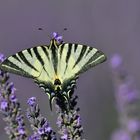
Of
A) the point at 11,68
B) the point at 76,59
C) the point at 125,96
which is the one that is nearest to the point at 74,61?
the point at 76,59

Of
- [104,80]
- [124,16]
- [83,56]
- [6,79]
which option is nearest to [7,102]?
[6,79]

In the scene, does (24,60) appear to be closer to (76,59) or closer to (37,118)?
(76,59)

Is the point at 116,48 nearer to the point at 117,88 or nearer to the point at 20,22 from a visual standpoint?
the point at 20,22

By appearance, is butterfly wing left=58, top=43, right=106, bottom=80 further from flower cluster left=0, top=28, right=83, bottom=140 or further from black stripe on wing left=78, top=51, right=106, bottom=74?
flower cluster left=0, top=28, right=83, bottom=140

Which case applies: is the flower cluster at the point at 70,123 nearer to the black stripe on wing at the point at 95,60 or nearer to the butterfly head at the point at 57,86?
the butterfly head at the point at 57,86

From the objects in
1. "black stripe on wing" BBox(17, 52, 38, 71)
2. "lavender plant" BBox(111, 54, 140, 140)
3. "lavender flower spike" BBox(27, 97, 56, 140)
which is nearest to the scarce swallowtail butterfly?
"black stripe on wing" BBox(17, 52, 38, 71)

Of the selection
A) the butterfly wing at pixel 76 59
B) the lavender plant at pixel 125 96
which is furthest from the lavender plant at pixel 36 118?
the lavender plant at pixel 125 96
